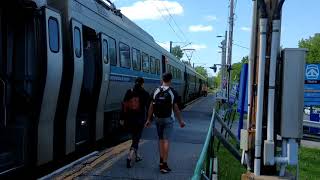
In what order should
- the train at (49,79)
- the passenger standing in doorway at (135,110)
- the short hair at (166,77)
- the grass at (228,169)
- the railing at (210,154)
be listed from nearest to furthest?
the railing at (210,154)
the train at (49,79)
the short hair at (166,77)
the passenger standing in doorway at (135,110)
the grass at (228,169)

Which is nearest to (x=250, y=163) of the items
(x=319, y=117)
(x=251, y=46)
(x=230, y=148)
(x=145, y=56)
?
(x=251, y=46)

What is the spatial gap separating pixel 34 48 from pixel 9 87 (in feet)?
2.43

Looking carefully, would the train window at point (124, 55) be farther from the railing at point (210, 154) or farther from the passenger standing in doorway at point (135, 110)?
the railing at point (210, 154)

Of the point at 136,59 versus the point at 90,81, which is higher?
the point at 136,59

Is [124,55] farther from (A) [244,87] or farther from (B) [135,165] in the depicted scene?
(A) [244,87]

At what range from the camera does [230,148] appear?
7.74 meters

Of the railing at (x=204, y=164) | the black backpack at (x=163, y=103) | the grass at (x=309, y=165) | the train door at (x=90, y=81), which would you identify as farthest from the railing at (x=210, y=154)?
the train door at (x=90, y=81)

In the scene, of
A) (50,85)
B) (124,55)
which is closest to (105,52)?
(124,55)

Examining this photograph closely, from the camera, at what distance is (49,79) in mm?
8898

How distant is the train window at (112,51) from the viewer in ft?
46.1

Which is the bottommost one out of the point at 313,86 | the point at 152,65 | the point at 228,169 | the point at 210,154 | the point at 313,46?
the point at 228,169

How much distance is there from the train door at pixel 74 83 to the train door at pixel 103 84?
85.0 inches

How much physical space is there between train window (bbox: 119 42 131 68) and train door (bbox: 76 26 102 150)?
2755mm

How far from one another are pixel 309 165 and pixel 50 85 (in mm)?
8486
